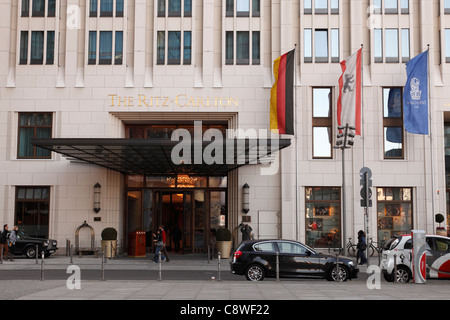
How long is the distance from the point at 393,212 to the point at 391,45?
30.6 feet

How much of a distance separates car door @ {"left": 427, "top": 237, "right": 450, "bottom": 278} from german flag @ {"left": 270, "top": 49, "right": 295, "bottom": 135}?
11496 mm

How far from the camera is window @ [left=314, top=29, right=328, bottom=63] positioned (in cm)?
3039

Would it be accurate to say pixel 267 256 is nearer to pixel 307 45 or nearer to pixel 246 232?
pixel 246 232

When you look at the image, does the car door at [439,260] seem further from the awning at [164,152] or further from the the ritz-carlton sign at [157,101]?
the the ritz-carlton sign at [157,101]

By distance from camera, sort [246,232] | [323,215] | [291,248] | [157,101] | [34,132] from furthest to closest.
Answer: [34,132] → [323,215] → [157,101] → [246,232] → [291,248]

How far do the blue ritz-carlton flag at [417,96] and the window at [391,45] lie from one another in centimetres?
161

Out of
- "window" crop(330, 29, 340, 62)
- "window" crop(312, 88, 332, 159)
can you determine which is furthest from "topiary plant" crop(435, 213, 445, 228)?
"window" crop(330, 29, 340, 62)

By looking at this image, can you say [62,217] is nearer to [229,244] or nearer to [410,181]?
[229,244]

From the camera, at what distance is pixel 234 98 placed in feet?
98.3

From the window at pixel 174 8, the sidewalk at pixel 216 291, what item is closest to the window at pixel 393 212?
the sidewalk at pixel 216 291

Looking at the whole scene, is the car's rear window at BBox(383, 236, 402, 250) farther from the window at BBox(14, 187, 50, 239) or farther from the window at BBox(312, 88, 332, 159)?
the window at BBox(14, 187, 50, 239)

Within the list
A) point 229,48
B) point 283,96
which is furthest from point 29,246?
point 283,96

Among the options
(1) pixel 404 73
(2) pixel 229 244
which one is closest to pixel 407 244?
(2) pixel 229 244

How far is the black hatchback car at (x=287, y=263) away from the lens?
59.4ft
